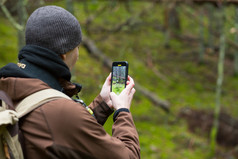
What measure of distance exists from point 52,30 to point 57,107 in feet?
1.38

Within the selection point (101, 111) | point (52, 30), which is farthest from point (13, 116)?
point (101, 111)

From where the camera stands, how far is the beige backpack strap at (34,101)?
4.34 ft

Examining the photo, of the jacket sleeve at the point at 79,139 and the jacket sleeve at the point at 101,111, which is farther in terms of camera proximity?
the jacket sleeve at the point at 101,111

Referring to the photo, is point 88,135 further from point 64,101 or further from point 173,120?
point 173,120

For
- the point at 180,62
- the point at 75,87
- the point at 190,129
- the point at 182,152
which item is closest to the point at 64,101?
the point at 75,87

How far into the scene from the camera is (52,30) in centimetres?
150

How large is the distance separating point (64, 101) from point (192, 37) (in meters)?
15.6

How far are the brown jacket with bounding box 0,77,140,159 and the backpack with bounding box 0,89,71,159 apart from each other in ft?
0.08

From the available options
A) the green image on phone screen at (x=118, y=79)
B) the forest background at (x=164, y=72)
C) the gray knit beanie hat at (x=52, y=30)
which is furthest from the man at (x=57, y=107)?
the forest background at (x=164, y=72)

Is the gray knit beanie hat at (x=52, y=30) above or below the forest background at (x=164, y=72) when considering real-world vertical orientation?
above

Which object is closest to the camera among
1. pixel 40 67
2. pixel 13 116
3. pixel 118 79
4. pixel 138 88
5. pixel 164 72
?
pixel 13 116

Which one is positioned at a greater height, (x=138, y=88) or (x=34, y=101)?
(x=34, y=101)

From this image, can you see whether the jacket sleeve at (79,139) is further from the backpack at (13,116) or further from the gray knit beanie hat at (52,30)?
the gray knit beanie hat at (52,30)

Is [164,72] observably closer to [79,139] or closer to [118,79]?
[118,79]
